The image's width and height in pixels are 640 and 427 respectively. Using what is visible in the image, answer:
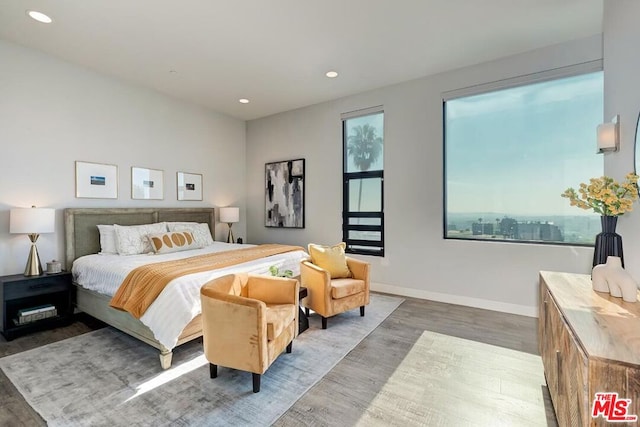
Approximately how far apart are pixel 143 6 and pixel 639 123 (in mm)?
3838

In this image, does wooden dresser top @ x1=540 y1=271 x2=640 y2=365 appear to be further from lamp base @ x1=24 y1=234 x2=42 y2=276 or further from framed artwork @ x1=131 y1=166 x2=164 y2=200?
framed artwork @ x1=131 y1=166 x2=164 y2=200

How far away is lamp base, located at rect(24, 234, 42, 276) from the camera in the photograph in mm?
3123

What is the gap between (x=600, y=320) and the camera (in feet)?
4.39

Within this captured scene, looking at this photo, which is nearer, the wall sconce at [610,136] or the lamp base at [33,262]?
the wall sconce at [610,136]

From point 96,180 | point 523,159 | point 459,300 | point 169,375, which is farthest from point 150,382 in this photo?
point 523,159

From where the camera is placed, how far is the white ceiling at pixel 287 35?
2672 millimetres

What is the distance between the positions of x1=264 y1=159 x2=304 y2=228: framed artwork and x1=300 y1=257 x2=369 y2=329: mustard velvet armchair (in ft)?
6.39

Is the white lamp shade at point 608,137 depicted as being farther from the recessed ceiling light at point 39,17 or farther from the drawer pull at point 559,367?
the recessed ceiling light at point 39,17

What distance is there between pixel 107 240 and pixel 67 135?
138cm

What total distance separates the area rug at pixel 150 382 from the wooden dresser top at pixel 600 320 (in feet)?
5.45

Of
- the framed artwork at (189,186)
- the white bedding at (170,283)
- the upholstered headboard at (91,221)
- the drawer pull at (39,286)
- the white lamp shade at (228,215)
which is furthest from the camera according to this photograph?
the white lamp shade at (228,215)

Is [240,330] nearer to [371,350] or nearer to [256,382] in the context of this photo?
[256,382]

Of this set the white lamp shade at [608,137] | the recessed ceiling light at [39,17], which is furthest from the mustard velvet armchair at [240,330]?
the recessed ceiling light at [39,17]

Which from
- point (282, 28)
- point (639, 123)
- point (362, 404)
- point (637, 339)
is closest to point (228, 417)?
point (362, 404)
